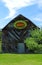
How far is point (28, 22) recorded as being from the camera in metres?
46.5

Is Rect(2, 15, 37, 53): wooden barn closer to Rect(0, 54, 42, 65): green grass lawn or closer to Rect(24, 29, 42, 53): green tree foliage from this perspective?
Rect(24, 29, 42, 53): green tree foliage

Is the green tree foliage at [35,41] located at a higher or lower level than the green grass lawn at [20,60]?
higher

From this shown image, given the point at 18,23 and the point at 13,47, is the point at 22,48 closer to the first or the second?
the point at 13,47

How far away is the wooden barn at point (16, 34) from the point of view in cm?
4608

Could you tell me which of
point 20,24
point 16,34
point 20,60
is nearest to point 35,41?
point 16,34

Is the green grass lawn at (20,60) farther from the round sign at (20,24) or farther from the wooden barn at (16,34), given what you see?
the round sign at (20,24)

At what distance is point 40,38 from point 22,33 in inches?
142

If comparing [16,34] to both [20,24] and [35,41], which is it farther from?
[35,41]

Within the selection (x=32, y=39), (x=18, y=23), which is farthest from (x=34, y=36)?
(x=18, y=23)

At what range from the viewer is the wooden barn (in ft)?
151

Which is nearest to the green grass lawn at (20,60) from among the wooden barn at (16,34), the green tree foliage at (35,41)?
the green tree foliage at (35,41)

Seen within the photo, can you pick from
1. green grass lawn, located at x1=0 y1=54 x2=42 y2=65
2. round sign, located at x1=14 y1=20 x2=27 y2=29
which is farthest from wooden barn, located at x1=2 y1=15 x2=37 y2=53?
green grass lawn, located at x1=0 y1=54 x2=42 y2=65

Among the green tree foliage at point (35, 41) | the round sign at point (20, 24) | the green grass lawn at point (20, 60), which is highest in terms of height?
the round sign at point (20, 24)

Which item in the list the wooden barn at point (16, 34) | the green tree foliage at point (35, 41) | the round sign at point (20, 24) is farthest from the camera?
the round sign at point (20, 24)
